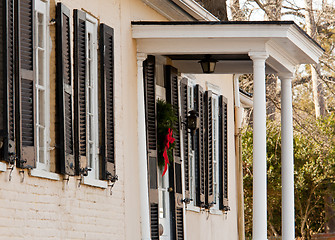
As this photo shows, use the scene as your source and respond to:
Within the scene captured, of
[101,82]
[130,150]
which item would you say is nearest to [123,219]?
[130,150]

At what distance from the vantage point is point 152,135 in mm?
12938

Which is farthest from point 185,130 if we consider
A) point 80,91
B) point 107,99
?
point 80,91

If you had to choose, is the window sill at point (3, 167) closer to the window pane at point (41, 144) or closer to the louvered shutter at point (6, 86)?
the louvered shutter at point (6, 86)

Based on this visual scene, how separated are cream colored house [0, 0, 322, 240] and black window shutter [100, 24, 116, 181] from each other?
1 cm

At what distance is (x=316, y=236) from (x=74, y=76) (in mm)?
17799

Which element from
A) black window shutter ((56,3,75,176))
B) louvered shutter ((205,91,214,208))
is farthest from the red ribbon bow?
black window shutter ((56,3,75,176))

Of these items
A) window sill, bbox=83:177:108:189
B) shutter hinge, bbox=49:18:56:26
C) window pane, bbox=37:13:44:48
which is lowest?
window sill, bbox=83:177:108:189

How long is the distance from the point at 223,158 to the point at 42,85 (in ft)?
26.8

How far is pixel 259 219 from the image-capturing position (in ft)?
40.8

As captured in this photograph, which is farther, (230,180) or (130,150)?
(230,180)

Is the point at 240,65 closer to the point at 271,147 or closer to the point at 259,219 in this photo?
the point at 259,219

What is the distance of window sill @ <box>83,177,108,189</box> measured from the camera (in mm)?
10180

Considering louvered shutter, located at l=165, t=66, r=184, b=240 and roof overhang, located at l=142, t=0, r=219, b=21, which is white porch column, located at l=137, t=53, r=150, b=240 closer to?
roof overhang, located at l=142, t=0, r=219, b=21

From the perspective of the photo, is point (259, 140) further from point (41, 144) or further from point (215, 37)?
point (41, 144)
